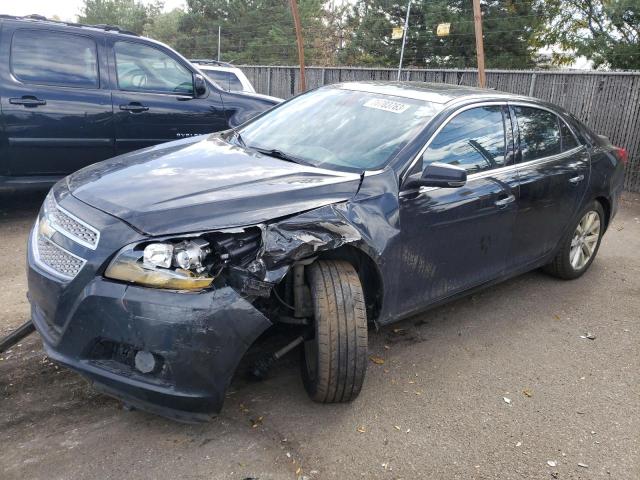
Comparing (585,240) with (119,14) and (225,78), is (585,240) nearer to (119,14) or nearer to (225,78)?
(225,78)

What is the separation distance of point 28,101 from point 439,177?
4231 millimetres

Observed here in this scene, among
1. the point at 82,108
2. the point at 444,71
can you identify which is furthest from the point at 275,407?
the point at 444,71

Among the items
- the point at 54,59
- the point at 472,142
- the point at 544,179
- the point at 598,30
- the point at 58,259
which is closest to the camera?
the point at 58,259

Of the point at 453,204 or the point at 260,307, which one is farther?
the point at 453,204

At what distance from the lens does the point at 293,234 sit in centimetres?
262

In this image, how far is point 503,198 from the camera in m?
3.72

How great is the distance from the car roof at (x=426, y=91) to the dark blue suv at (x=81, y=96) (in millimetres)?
2625

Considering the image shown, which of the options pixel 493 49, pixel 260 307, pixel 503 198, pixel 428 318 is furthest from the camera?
pixel 493 49

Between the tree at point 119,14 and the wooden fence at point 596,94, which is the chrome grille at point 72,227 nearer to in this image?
the wooden fence at point 596,94

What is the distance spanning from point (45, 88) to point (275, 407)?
424 cm

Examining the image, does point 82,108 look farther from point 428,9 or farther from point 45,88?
Answer: point 428,9

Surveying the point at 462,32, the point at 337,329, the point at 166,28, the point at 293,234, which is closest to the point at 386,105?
the point at 293,234

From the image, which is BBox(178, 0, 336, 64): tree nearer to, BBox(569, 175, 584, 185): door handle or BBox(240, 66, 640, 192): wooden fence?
BBox(240, 66, 640, 192): wooden fence

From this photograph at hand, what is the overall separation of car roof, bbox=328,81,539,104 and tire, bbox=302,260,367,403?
154cm
